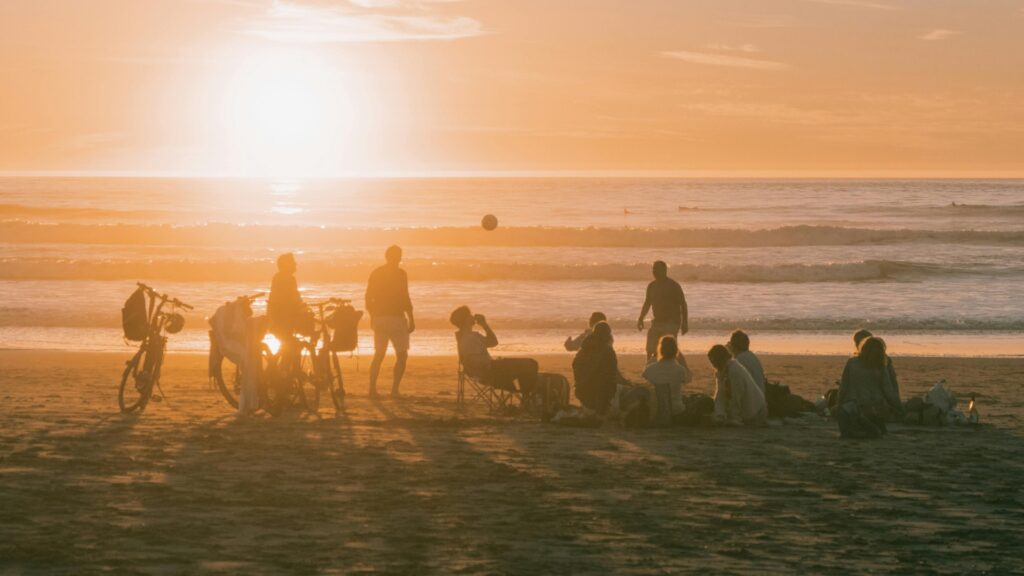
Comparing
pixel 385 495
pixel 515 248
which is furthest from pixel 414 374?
pixel 515 248

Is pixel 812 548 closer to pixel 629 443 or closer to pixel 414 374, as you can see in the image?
pixel 629 443

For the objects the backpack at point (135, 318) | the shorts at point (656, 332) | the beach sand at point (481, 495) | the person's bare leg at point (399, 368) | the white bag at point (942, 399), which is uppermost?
the backpack at point (135, 318)

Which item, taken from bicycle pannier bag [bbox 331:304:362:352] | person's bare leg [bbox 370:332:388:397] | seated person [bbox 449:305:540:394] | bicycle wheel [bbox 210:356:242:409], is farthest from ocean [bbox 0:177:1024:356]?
seated person [bbox 449:305:540:394]

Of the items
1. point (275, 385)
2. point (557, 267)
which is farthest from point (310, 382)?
point (557, 267)

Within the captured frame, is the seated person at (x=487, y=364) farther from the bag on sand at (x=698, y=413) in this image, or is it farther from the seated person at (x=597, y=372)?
the bag on sand at (x=698, y=413)

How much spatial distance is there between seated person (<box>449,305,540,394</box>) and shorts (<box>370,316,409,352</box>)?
135 cm

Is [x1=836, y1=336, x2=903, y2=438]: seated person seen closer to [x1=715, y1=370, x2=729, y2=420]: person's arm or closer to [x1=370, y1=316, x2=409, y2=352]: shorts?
[x1=715, y1=370, x2=729, y2=420]: person's arm

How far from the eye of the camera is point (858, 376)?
11820 mm

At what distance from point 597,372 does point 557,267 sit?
25602 mm

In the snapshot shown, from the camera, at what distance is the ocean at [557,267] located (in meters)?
24.2

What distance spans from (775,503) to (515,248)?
43.8 metres

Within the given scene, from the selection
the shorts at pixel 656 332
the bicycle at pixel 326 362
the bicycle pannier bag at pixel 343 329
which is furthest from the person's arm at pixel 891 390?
the bicycle at pixel 326 362

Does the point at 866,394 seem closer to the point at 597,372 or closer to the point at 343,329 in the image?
the point at 597,372

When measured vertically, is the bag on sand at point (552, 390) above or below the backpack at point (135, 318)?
below
